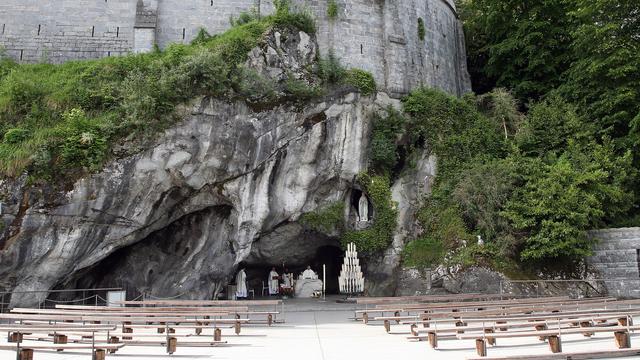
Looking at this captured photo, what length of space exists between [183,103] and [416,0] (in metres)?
14.7

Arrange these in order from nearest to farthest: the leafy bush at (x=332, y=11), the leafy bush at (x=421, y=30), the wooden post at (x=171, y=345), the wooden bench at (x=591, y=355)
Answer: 1. the wooden bench at (x=591, y=355)
2. the wooden post at (x=171, y=345)
3. the leafy bush at (x=332, y=11)
4. the leafy bush at (x=421, y=30)

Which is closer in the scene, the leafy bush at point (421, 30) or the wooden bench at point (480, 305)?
the wooden bench at point (480, 305)

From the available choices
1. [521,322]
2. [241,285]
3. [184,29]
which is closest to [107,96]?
[184,29]

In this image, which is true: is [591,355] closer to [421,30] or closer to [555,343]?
[555,343]

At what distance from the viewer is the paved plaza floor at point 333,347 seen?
898 centimetres

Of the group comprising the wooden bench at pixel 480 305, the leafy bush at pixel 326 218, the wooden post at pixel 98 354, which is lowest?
the wooden post at pixel 98 354

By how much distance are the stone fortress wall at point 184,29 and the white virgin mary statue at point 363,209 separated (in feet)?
18.2

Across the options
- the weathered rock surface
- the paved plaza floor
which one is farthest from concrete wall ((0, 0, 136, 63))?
the paved plaza floor

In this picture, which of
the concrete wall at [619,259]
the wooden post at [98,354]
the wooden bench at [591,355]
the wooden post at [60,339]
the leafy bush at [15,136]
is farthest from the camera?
the concrete wall at [619,259]

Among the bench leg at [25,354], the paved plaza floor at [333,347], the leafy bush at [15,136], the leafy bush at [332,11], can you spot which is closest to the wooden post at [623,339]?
the paved plaza floor at [333,347]

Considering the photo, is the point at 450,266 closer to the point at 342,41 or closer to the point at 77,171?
the point at 342,41

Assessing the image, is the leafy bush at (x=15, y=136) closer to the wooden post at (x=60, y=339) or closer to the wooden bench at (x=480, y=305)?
the wooden post at (x=60, y=339)

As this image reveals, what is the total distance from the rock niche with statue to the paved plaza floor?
35.5ft

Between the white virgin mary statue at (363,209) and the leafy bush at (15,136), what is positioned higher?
the leafy bush at (15,136)
